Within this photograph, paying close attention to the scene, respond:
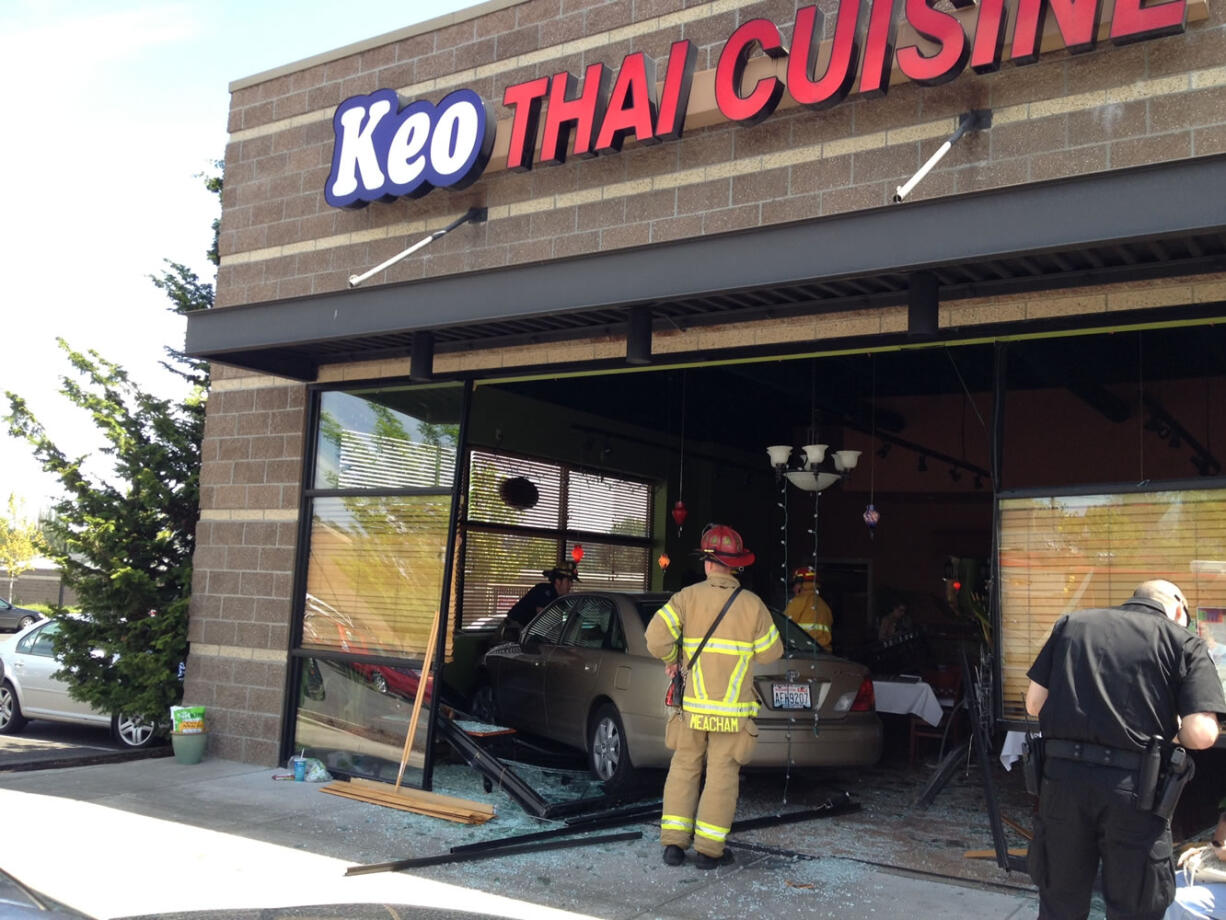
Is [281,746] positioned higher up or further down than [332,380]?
further down

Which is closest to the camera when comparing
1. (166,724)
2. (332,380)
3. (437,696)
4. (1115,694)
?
(1115,694)

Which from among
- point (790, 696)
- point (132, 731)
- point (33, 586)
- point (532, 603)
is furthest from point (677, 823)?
point (33, 586)

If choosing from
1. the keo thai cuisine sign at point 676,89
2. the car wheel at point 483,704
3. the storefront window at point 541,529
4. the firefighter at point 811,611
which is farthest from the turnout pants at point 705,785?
the storefront window at point 541,529

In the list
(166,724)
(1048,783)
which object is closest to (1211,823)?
(1048,783)

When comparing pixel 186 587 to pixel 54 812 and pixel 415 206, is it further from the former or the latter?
pixel 415 206

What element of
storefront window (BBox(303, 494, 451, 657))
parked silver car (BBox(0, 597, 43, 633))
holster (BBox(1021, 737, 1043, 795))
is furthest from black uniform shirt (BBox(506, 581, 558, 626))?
parked silver car (BBox(0, 597, 43, 633))

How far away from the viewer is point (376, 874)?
6.35 metres

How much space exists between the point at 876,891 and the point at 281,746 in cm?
541

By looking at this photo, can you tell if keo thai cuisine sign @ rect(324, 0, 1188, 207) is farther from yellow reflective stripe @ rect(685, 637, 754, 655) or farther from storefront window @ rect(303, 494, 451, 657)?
yellow reflective stripe @ rect(685, 637, 754, 655)

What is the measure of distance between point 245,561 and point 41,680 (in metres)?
3.64

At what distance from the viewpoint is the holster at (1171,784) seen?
14.1ft

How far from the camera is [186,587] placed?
1074 cm

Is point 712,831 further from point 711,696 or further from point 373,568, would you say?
point 373,568

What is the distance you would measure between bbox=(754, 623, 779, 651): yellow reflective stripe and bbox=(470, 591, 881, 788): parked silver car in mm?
1325
